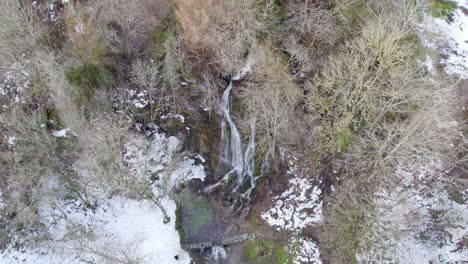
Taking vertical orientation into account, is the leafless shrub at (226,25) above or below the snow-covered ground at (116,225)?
above

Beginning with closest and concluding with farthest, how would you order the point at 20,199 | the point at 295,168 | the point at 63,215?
the point at 20,199 < the point at 63,215 < the point at 295,168

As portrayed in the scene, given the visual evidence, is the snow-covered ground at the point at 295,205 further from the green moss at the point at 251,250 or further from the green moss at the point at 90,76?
the green moss at the point at 90,76

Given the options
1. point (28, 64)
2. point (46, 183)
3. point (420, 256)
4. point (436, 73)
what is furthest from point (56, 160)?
point (436, 73)

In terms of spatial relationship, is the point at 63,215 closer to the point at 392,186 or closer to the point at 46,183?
the point at 46,183

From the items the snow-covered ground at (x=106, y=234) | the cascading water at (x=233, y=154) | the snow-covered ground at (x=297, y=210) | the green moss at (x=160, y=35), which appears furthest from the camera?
the cascading water at (x=233, y=154)

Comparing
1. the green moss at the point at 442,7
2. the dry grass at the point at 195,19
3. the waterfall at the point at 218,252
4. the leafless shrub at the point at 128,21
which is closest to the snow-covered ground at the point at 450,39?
the green moss at the point at 442,7
